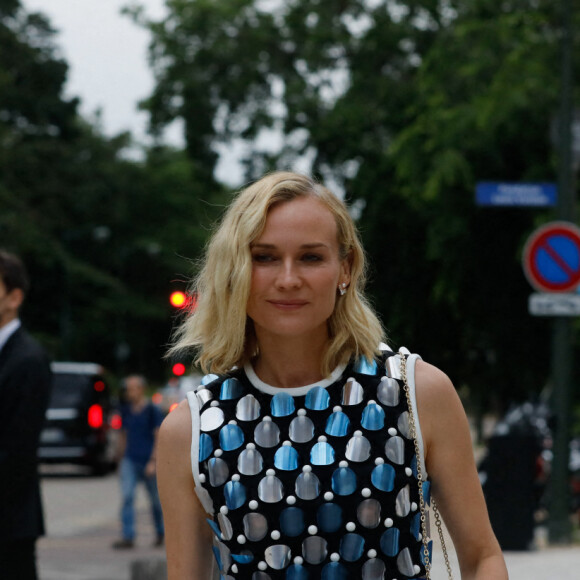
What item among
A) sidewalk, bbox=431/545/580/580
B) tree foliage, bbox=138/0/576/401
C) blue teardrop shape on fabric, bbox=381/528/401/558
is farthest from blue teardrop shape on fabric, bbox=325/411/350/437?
tree foliage, bbox=138/0/576/401

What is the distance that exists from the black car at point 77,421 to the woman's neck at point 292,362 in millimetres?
20729

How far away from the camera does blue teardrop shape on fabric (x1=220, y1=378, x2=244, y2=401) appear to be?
251 cm

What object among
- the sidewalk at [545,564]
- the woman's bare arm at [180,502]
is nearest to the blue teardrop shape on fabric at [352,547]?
the woman's bare arm at [180,502]

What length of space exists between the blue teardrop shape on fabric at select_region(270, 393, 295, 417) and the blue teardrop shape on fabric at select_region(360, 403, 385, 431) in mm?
141

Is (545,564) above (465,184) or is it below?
below

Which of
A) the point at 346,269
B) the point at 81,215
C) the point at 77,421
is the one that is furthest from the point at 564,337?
the point at 81,215

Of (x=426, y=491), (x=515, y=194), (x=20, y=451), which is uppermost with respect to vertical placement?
(x=515, y=194)

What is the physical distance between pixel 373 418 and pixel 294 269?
0.32 meters

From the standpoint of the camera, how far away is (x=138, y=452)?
43.0 ft

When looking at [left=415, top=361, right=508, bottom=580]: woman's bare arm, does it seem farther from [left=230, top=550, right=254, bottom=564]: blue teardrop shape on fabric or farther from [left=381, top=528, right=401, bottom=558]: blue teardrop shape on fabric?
[left=230, top=550, right=254, bottom=564]: blue teardrop shape on fabric

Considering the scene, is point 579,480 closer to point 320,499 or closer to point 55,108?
point 320,499

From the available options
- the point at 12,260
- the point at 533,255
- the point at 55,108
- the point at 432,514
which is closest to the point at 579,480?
the point at 533,255

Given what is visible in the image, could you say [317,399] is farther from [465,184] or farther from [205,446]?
[465,184]

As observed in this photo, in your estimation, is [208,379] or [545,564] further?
[545,564]
